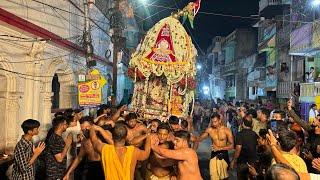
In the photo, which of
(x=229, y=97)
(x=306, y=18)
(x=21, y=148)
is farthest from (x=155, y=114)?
(x=229, y=97)

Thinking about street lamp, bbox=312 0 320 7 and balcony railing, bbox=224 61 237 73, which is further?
balcony railing, bbox=224 61 237 73

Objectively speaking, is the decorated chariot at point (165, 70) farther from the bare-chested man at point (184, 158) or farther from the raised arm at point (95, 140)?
the bare-chested man at point (184, 158)

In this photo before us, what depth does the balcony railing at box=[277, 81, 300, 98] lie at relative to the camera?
21600 millimetres

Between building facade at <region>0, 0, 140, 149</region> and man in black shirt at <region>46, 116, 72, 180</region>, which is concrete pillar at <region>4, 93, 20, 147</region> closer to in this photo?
building facade at <region>0, 0, 140, 149</region>

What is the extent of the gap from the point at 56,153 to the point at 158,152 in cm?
227

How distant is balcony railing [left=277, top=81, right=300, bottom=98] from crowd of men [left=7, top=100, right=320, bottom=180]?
12748mm

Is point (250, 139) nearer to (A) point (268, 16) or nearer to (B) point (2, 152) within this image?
(B) point (2, 152)

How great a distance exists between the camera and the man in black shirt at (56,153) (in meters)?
6.54

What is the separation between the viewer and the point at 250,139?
7.96 meters

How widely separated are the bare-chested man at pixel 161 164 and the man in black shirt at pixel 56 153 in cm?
169

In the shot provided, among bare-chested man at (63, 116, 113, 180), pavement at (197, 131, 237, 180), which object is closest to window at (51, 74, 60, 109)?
pavement at (197, 131, 237, 180)

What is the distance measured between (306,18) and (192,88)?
9.35m

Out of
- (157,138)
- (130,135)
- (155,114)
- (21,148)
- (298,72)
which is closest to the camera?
(21,148)

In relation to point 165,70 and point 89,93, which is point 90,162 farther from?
point 165,70
